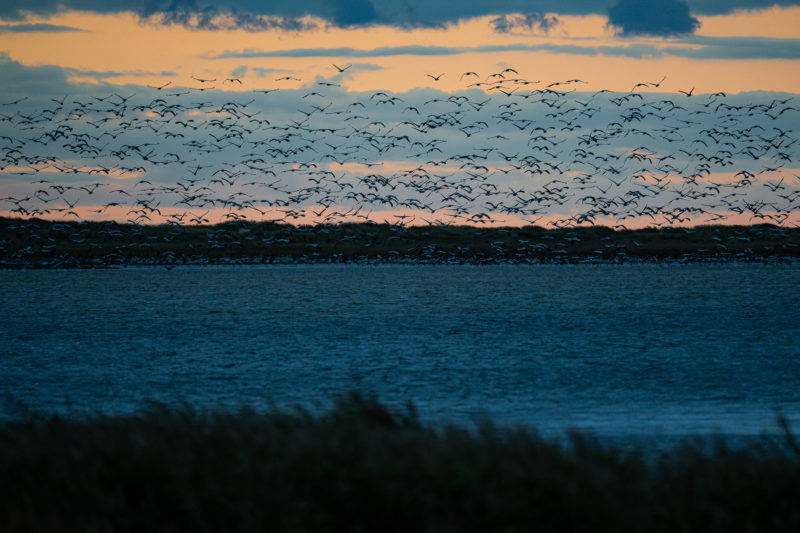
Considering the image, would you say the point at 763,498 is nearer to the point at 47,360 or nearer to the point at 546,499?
the point at 546,499

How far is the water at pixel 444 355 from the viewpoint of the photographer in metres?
22.4

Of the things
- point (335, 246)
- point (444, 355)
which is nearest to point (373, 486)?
point (444, 355)

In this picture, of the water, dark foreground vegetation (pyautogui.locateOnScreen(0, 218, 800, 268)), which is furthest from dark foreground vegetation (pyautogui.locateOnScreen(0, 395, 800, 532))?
dark foreground vegetation (pyautogui.locateOnScreen(0, 218, 800, 268))

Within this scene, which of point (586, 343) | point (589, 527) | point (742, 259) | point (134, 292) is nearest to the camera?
point (589, 527)

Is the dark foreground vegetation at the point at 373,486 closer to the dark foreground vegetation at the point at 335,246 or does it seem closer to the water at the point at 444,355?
the water at the point at 444,355

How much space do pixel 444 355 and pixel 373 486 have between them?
2719 cm

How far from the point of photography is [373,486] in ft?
29.9

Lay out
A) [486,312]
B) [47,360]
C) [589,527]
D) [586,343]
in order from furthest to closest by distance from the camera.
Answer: [486,312], [586,343], [47,360], [589,527]

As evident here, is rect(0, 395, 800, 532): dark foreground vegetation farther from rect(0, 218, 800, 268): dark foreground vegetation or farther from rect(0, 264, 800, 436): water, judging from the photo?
rect(0, 218, 800, 268): dark foreground vegetation

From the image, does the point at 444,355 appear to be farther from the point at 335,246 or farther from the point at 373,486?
the point at 335,246

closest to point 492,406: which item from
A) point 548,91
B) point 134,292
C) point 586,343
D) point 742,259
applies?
point 586,343

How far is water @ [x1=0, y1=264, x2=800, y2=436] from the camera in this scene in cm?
2241

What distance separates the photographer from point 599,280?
115812mm

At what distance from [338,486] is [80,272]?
153495 mm
